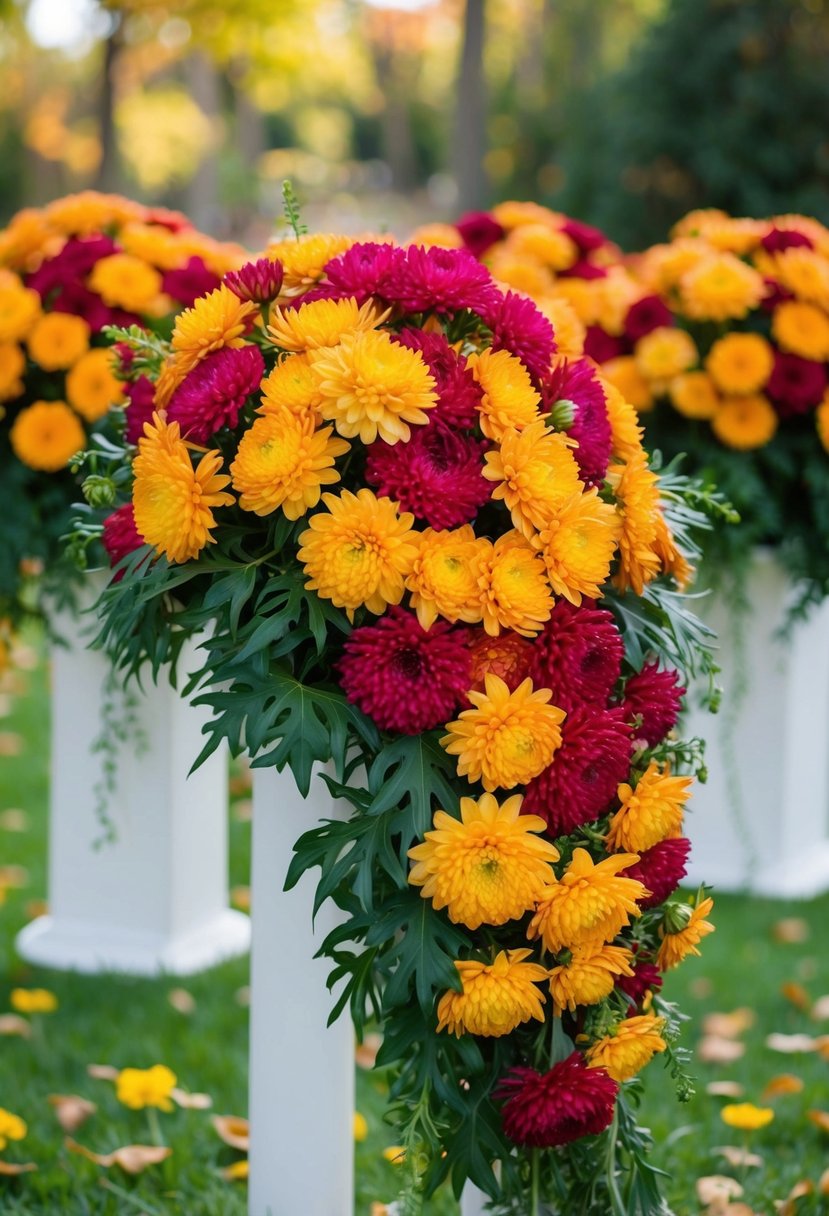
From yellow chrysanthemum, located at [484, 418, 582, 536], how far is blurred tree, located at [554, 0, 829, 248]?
248 inches

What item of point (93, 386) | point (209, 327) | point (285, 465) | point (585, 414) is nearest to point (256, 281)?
point (209, 327)

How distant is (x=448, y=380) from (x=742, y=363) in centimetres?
189

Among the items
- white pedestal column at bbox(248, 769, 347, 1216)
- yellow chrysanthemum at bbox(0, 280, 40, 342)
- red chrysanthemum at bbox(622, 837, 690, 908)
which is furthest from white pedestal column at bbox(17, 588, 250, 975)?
red chrysanthemum at bbox(622, 837, 690, 908)

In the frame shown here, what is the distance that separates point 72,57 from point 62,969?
71.1 feet

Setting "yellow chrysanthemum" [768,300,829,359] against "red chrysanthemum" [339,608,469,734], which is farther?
"yellow chrysanthemum" [768,300,829,359]

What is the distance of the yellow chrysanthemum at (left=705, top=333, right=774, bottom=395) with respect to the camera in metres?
3.27

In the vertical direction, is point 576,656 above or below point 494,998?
above

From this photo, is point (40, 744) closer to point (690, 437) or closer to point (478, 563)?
point (690, 437)

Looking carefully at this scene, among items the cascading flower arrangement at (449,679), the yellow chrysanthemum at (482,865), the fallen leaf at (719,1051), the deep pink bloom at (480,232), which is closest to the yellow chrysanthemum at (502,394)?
the cascading flower arrangement at (449,679)

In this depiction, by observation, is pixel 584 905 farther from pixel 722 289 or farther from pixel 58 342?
pixel 722 289

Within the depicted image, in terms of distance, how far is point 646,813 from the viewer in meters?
1.55

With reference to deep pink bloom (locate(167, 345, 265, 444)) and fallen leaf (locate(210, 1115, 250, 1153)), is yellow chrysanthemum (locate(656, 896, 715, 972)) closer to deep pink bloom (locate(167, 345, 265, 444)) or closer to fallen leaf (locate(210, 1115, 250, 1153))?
deep pink bloom (locate(167, 345, 265, 444))

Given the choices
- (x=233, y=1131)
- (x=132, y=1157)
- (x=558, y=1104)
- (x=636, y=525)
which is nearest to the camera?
(x=558, y=1104)

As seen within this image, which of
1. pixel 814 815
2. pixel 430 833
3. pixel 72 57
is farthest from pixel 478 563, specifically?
pixel 72 57
